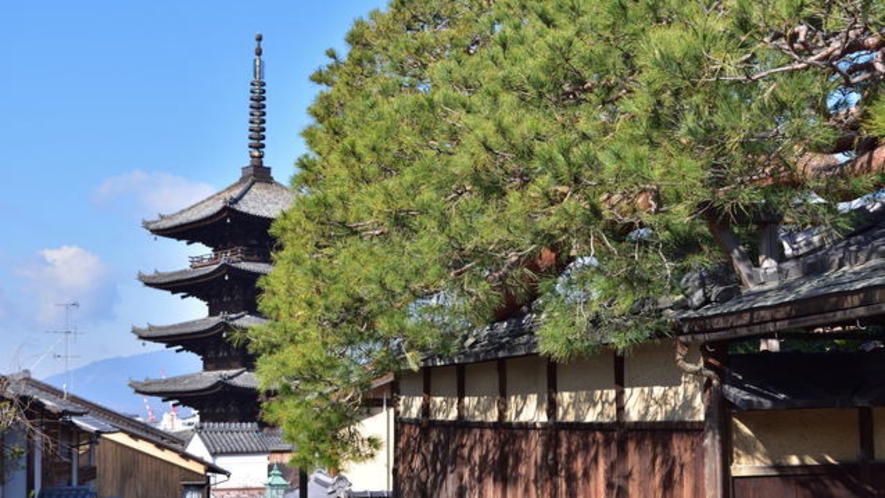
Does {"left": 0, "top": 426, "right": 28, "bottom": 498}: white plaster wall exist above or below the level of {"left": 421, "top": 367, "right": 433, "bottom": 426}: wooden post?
below

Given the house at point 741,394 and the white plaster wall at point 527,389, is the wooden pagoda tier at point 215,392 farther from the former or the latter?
the house at point 741,394

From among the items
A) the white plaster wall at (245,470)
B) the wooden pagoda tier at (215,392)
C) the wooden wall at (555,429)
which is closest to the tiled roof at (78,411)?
the wooden pagoda tier at (215,392)

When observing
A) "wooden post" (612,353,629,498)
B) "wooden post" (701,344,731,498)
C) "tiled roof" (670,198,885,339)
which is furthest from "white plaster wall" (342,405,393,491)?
"tiled roof" (670,198,885,339)

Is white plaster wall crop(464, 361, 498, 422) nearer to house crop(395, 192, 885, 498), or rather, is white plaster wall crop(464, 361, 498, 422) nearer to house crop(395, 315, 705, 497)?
house crop(395, 315, 705, 497)

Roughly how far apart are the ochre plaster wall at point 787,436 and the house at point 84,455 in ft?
40.7

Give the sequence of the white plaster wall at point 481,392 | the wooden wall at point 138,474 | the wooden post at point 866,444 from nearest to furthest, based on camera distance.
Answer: the wooden post at point 866,444, the white plaster wall at point 481,392, the wooden wall at point 138,474

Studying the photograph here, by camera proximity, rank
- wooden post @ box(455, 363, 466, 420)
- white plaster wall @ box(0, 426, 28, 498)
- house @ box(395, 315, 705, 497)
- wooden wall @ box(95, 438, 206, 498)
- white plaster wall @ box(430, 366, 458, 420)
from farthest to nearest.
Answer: wooden wall @ box(95, 438, 206, 498) < white plaster wall @ box(0, 426, 28, 498) < white plaster wall @ box(430, 366, 458, 420) < wooden post @ box(455, 363, 466, 420) < house @ box(395, 315, 705, 497)

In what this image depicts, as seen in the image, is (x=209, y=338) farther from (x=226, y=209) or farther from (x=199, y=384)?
(x=226, y=209)

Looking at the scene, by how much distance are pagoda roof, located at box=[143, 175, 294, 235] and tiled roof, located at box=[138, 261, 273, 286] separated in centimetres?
160

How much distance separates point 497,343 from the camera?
42.5ft

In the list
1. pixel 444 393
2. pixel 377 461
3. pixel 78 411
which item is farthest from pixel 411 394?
pixel 78 411

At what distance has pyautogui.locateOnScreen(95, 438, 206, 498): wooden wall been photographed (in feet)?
108

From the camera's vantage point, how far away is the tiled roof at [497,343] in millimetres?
12180

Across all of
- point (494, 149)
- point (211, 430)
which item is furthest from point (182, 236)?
point (494, 149)
